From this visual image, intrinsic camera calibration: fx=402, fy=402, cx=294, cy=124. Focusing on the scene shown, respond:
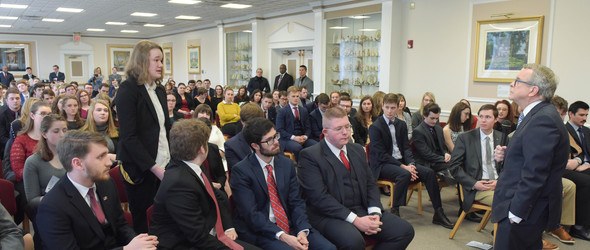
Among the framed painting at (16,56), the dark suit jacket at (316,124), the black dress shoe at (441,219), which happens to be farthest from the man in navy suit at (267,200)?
the framed painting at (16,56)

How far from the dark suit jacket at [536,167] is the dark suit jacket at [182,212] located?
1640 mm

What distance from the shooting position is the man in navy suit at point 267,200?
8.25 feet

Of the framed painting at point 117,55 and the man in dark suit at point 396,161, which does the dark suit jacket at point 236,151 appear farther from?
the framed painting at point 117,55

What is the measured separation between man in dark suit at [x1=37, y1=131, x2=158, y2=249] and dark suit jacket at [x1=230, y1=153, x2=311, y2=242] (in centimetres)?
65

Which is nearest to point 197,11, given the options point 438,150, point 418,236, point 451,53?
point 451,53

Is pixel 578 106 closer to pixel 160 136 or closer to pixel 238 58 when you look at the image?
pixel 160 136

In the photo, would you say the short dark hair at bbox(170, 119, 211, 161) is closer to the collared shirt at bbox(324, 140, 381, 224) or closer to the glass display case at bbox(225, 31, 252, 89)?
the collared shirt at bbox(324, 140, 381, 224)

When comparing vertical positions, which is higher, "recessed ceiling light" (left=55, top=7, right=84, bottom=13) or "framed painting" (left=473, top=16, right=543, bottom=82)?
"recessed ceiling light" (left=55, top=7, right=84, bottom=13)

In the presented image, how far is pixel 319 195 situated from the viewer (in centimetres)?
280

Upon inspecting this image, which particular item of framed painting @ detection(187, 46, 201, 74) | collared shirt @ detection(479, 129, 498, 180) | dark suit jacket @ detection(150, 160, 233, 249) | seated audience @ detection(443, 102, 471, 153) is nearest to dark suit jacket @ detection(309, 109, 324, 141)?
seated audience @ detection(443, 102, 471, 153)

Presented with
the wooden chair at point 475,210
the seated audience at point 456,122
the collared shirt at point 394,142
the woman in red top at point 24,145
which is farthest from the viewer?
the seated audience at point 456,122

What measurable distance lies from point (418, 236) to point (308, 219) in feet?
5.17

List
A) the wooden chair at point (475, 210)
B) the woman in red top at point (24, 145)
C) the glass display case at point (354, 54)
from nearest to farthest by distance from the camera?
the woman in red top at point (24, 145)
the wooden chair at point (475, 210)
the glass display case at point (354, 54)

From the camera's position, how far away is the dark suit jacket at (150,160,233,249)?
6.73 feet
